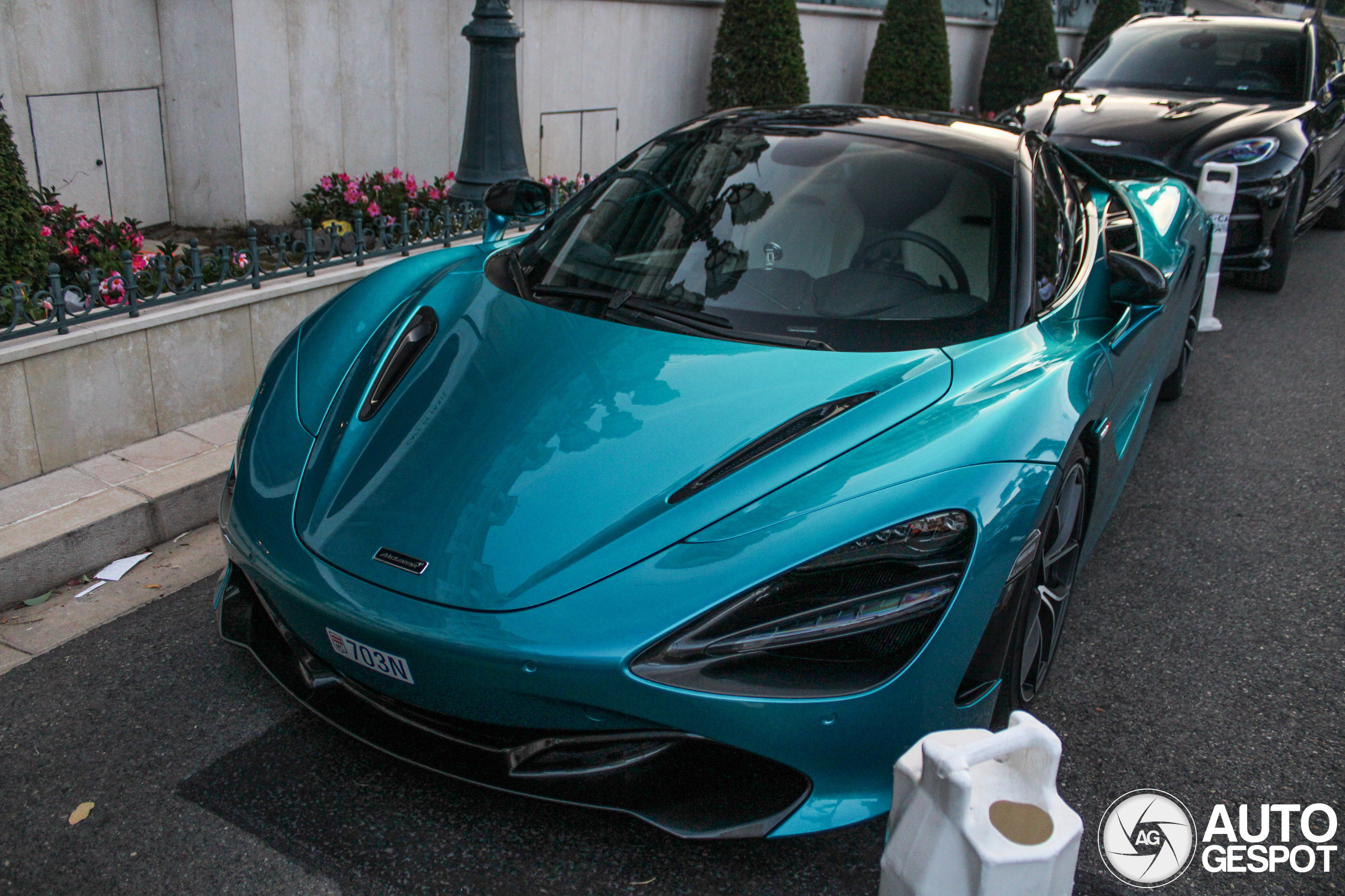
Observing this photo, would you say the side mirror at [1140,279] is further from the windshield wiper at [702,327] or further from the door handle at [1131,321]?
the windshield wiper at [702,327]

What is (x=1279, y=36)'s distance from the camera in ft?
25.5

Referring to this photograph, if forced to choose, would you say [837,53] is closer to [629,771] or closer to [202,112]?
[202,112]

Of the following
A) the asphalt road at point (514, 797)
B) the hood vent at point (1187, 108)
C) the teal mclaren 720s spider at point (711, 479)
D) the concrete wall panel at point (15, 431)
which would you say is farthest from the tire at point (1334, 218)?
the concrete wall panel at point (15, 431)

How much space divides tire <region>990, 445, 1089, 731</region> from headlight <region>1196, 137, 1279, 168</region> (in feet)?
15.0

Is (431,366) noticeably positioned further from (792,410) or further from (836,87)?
(836,87)

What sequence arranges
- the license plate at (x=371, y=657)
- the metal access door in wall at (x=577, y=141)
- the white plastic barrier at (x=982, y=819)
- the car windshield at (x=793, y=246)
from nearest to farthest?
1. the white plastic barrier at (x=982, y=819)
2. the license plate at (x=371, y=657)
3. the car windshield at (x=793, y=246)
4. the metal access door in wall at (x=577, y=141)

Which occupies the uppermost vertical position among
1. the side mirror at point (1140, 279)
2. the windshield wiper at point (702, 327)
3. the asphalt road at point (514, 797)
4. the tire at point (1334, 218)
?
the side mirror at point (1140, 279)

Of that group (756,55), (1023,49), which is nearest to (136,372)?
(756,55)

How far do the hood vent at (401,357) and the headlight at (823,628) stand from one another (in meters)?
1.08

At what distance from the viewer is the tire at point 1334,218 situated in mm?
9195

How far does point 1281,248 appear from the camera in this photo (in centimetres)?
689

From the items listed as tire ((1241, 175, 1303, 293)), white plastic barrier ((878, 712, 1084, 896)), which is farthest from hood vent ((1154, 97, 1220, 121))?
white plastic barrier ((878, 712, 1084, 896))

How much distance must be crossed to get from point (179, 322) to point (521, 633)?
2669 mm

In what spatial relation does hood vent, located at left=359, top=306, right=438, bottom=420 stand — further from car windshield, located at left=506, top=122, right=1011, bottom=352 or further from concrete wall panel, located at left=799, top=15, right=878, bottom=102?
concrete wall panel, located at left=799, top=15, right=878, bottom=102
